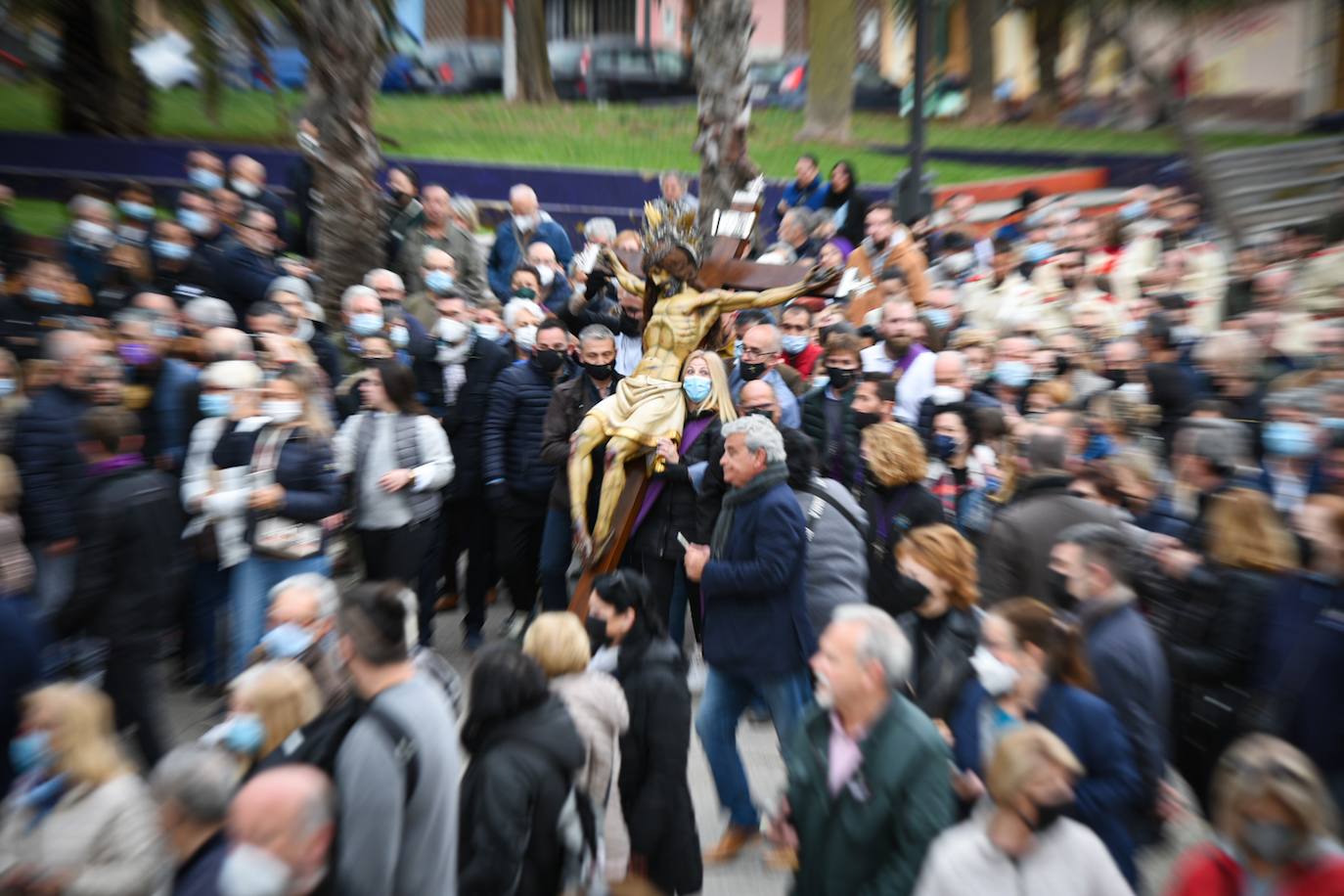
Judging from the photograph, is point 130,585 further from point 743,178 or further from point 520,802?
point 743,178

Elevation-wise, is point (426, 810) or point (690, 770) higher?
point (426, 810)

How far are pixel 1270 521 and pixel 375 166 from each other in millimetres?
8647

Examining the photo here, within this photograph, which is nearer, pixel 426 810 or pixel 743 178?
pixel 426 810

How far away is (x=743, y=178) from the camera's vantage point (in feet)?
40.1

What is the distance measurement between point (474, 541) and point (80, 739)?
4.39 metres

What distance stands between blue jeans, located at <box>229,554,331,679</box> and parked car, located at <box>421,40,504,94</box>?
73.5 ft

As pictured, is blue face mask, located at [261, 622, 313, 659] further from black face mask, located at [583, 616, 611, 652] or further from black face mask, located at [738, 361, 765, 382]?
black face mask, located at [738, 361, 765, 382]

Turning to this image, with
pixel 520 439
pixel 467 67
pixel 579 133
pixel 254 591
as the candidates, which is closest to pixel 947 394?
pixel 520 439

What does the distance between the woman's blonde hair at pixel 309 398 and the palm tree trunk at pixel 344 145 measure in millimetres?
4671

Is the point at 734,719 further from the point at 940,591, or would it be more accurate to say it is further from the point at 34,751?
the point at 34,751

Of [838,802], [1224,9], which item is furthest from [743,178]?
[1224,9]

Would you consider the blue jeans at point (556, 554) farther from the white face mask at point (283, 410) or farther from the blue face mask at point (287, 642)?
the blue face mask at point (287, 642)

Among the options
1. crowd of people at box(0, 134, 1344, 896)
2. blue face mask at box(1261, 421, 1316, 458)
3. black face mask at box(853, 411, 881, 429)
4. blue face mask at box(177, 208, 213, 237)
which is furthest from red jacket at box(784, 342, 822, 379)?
blue face mask at box(177, 208, 213, 237)

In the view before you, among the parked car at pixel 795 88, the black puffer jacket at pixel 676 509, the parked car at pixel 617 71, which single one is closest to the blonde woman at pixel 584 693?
the black puffer jacket at pixel 676 509
